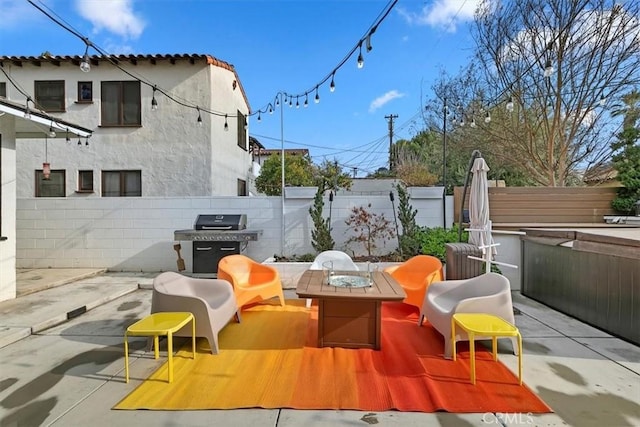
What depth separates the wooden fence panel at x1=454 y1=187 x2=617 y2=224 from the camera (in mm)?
7430

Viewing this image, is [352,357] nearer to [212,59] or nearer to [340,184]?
[340,184]

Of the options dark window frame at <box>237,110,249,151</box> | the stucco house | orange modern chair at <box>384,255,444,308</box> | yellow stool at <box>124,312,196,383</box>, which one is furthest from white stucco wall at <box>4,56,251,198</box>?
yellow stool at <box>124,312,196,383</box>

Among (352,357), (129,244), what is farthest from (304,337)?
(129,244)

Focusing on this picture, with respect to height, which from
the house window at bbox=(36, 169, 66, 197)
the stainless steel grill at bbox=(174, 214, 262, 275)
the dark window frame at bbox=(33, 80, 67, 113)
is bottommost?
the stainless steel grill at bbox=(174, 214, 262, 275)

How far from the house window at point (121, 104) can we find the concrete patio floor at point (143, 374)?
18.8 ft

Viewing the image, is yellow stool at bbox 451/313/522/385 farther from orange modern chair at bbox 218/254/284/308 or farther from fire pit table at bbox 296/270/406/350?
orange modern chair at bbox 218/254/284/308

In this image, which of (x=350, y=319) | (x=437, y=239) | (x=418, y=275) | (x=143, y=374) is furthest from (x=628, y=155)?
(x=143, y=374)

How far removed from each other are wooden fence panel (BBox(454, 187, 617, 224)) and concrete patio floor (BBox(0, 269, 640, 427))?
3007 millimetres

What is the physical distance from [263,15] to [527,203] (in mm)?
6550

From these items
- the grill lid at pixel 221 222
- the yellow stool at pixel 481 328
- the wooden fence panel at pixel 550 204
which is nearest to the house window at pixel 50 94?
the grill lid at pixel 221 222

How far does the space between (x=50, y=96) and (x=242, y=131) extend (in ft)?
17.5

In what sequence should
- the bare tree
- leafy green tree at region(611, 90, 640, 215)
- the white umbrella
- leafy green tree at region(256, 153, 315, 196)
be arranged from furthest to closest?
leafy green tree at region(256, 153, 315, 196), the bare tree, leafy green tree at region(611, 90, 640, 215), the white umbrella

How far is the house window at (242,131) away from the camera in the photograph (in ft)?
38.2

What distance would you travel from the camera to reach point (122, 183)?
30.2 feet
